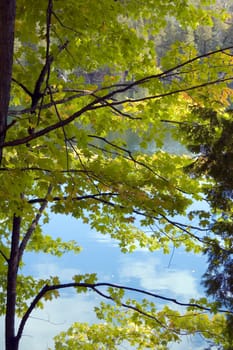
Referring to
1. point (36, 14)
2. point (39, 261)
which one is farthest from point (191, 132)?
point (39, 261)

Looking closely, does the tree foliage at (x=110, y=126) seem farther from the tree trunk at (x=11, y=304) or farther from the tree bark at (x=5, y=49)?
the tree bark at (x=5, y=49)

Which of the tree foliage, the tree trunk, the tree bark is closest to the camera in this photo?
the tree bark

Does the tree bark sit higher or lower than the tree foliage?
lower

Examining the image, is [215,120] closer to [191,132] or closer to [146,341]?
[191,132]

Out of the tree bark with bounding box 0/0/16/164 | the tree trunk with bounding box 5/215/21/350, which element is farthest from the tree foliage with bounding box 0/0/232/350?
the tree bark with bounding box 0/0/16/164

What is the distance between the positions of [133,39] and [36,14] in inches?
32.6

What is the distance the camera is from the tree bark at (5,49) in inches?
78.3

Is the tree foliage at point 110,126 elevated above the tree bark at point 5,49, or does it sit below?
above

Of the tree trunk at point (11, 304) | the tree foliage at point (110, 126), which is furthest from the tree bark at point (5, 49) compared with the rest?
the tree trunk at point (11, 304)

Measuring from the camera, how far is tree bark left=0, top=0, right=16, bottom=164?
6.52 feet

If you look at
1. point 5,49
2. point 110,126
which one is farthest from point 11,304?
point 5,49

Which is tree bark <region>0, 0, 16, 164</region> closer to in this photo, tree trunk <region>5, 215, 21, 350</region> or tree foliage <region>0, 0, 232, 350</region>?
tree foliage <region>0, 0, 232, 350</region>

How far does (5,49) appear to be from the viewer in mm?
2051

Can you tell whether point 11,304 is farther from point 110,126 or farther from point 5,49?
point 5,49
